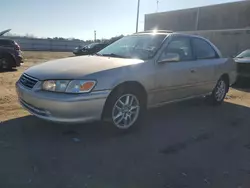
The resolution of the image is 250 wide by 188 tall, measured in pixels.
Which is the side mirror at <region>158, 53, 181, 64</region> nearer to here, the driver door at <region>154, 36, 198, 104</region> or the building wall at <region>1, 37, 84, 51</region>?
the driver door at <region>154, 36, 198, 104</region>

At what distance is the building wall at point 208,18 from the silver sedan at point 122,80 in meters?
23.9

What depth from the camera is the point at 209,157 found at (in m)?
3.66

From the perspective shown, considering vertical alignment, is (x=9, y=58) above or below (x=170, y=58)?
below

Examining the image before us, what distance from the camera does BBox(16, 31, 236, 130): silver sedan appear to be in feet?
12.4

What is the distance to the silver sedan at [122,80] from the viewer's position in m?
3.78

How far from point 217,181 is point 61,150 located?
1878 millimetres

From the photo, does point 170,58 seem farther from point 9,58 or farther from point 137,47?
point 9,58

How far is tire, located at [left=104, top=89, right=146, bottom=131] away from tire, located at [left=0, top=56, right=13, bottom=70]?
9.38 m

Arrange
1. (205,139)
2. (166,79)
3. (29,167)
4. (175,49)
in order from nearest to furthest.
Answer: (29,167)
(205,139)
(166,79)
(175,49)

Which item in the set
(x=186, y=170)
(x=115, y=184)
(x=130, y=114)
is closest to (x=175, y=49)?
(x=130, y=114)

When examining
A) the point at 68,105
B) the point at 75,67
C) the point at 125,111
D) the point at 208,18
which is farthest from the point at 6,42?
the point at 208,18

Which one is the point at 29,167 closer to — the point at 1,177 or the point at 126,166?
the point at 1,177

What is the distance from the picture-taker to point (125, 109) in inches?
170

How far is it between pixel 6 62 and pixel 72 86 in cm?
956
